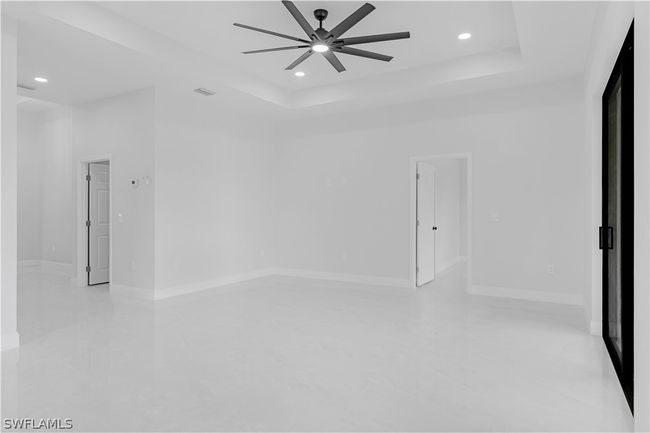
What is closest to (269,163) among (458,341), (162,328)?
(162,328)

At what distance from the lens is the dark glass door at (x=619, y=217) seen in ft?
7.66

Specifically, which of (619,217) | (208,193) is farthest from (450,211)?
(619,217)

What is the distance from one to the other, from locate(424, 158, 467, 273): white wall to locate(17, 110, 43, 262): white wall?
309 inches

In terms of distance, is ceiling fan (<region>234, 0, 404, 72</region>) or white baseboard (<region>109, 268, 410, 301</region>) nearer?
ceiling fan (<region>234, 0, 404, 72</region>)

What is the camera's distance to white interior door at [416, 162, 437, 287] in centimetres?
662

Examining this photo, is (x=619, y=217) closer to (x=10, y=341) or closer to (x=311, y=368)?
(x=311, y=368)

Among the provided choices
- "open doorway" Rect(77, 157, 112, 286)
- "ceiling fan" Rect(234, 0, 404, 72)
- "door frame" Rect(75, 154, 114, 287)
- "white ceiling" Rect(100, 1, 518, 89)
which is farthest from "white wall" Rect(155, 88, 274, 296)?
"ceiling fan" Rect(234, 0, 404, 72)

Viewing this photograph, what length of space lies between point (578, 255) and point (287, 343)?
12.9 feet

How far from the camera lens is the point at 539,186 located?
217 inches

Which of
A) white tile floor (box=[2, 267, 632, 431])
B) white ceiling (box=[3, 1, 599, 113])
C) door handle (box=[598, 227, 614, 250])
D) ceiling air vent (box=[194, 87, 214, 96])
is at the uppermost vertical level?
white ceiling (box=[3, 1, 599, 113])

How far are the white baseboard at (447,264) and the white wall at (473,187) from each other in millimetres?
1908

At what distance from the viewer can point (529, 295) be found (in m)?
5.56

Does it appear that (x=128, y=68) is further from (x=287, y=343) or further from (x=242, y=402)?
(x=242, y=402)

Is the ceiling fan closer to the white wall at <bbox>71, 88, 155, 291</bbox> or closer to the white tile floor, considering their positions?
the white wall at <bbox>71, 88, 155, 291</bbox>
